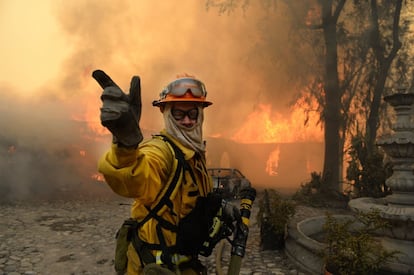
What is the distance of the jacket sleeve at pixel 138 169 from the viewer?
148 cm

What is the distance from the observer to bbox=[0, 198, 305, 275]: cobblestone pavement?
5633mm

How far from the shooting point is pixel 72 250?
6.58m

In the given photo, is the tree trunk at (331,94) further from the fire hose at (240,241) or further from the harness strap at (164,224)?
the harness strap at (164,224)

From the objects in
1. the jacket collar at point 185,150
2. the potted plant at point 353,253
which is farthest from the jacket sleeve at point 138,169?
the potted plant at point 353,253

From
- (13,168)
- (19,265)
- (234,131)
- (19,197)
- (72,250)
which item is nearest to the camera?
(19,265)

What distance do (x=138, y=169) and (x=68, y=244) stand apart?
6395 millimetres

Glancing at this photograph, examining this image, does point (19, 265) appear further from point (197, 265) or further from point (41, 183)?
point (41, 183)

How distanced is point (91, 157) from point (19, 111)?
199 inches

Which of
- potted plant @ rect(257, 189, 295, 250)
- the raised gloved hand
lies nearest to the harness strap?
the raised gloved hand

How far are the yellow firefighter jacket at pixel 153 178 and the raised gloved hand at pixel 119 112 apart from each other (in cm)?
7

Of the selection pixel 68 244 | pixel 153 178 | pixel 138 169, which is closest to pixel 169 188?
pixel 153 178

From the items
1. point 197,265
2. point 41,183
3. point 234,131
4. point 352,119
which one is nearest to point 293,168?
point 234,131

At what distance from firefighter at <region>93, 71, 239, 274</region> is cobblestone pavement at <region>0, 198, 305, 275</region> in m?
3.78

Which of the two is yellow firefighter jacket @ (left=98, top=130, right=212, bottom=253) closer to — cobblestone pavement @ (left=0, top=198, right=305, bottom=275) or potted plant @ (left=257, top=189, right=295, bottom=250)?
cobblestone pavement @ (left=0, top=198, right=305, bottom=275)
